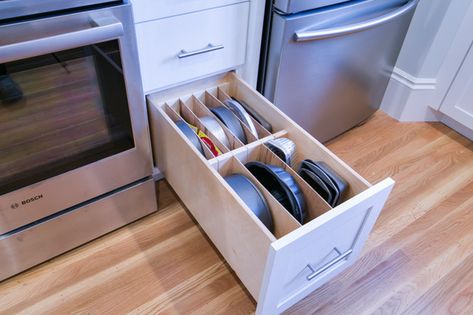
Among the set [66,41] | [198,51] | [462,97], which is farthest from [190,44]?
[462,97]

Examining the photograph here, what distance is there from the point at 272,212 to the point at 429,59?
122 centimetres

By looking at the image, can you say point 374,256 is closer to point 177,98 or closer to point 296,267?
point 296,267

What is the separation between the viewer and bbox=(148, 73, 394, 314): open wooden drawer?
0.74m

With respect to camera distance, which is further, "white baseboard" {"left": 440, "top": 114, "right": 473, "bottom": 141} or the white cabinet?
"white baseboard" {"left": 440, "top": 114, "right": 473, "bottom": 141}

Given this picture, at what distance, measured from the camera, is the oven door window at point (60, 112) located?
0.76 m

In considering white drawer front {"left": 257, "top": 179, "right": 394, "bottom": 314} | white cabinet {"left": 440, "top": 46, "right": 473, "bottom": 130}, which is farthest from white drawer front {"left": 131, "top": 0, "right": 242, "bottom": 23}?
white cabinet {"left": 440, "top": 46, "right": 473, "bottom": 130}

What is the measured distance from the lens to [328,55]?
47.7 inches

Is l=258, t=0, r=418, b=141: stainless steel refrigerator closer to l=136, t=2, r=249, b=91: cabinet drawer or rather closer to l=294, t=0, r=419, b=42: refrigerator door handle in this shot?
l=294, t=0, r=419, b=42: refrigerator door handle

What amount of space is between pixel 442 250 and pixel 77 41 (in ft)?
4.08

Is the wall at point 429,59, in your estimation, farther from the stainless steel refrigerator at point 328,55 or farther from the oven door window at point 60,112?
the oven door window at point 60,112

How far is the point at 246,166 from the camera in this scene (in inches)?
38.8

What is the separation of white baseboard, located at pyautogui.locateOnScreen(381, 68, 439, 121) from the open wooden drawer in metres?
0.95

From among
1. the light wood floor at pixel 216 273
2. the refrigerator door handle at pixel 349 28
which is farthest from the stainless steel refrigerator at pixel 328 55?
the light wood floor at pixel 216 273

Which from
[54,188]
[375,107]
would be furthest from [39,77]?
[375,107]
